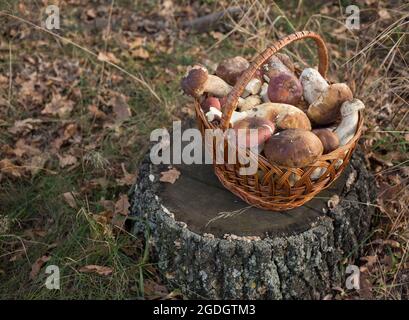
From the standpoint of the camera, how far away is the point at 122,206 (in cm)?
302

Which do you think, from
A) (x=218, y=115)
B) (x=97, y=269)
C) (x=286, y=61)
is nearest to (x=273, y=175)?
(x=218, y=115)

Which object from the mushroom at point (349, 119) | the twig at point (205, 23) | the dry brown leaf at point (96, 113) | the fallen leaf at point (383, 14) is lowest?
the mushroom at point (349, 119)

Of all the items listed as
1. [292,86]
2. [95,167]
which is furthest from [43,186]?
[292,86]

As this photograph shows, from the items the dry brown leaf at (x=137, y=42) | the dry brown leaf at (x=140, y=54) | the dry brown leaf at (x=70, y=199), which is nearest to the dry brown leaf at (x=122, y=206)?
the dry brown leaf at (x=70, y=199)

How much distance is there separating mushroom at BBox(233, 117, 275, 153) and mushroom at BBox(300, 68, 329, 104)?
0.43 meters

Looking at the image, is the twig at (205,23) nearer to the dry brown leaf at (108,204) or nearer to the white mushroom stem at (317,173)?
the dry brown leaf at (108,204)

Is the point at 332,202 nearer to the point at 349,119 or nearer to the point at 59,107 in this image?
the point at 349,119

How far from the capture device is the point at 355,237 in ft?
8.93

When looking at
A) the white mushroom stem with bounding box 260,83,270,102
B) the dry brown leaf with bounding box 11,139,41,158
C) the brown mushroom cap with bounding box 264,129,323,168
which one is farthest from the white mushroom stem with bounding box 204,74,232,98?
the dry brown leaf with bounding box 11,139,41,158

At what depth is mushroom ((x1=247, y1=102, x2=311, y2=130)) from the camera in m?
2.33

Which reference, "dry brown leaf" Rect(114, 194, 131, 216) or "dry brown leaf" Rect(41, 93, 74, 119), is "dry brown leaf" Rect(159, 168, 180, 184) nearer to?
"dry brown leaf" Rect(114, 194, 131, 216)

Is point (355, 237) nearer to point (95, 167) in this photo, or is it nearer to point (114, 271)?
point (114, 271)

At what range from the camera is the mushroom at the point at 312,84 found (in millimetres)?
2598

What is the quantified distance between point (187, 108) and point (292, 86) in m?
1.50
